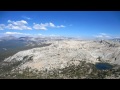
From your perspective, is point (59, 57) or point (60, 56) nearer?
point (59, 57)

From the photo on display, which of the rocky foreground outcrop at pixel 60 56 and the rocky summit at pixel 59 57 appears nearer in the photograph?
the rocky summit at pixel 59 57

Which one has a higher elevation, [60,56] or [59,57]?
[60,56]

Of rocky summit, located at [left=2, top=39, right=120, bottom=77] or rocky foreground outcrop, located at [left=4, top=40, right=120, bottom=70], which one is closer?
rocky summit, located at [left=2, top=39, right=120, bottom=77]
